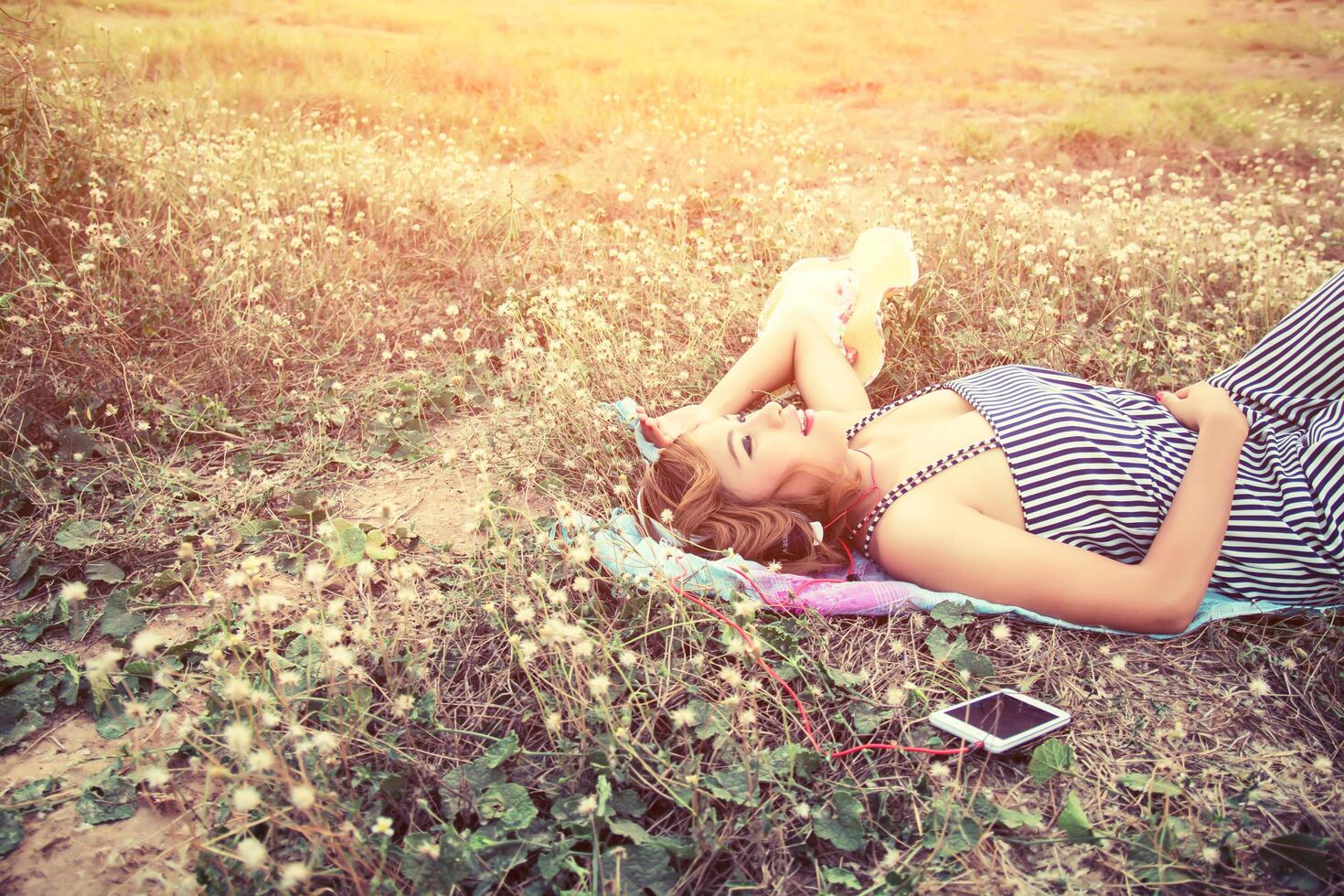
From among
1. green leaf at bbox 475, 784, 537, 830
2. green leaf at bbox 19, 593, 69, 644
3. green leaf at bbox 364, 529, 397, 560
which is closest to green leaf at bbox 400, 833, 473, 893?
green leaf at bbox 475, 784, 537, 830

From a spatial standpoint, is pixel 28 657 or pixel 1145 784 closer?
pixel 1145 784

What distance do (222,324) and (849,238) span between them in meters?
3.78

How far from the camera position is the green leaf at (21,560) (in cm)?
302

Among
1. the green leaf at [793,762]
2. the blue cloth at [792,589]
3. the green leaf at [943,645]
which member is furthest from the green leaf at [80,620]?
the green leaf at [943,645]

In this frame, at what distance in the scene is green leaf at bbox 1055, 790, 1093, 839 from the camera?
1894mm

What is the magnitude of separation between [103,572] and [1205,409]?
401 cm

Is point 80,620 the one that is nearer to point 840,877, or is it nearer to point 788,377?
point 840,877

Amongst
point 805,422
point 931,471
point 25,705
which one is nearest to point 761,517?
point 805,422

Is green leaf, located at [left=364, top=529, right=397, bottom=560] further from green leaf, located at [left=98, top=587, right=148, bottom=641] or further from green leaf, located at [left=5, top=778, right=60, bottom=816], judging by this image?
green leaf, located at [left=5, top=778, right=60, bottom=816]

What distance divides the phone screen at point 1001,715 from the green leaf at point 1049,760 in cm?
7

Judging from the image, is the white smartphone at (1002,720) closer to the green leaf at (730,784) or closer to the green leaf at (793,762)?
the green leaf at (793,762)

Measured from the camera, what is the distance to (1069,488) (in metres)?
2.60

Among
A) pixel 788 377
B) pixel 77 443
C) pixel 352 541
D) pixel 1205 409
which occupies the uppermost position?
pixel 1205 409

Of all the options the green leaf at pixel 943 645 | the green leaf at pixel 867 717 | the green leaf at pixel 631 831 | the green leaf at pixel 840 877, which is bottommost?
the green leaf at pixel 840 877
